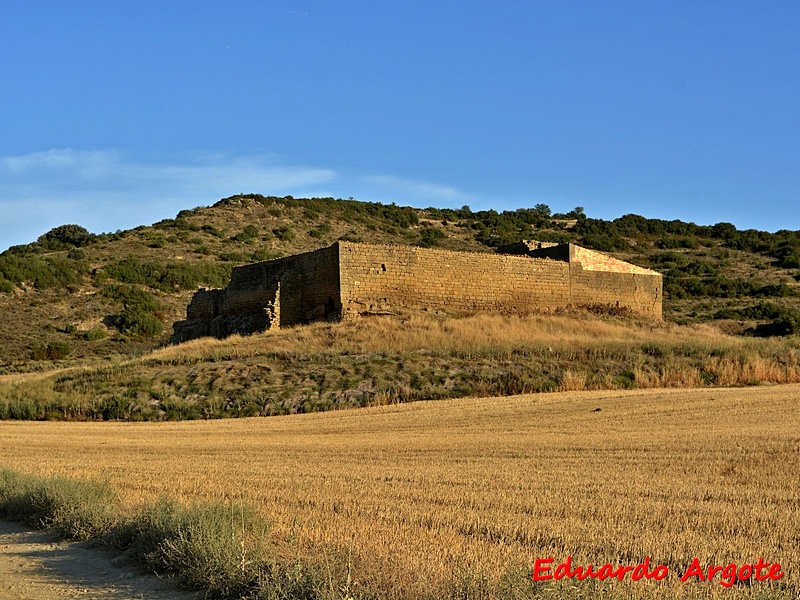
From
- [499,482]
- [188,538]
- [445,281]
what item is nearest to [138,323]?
[445,281]

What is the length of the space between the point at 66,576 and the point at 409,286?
79.7 ft

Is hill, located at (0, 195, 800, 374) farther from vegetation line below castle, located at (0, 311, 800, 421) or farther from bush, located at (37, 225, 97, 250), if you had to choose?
vegetation line below castle, located at (0, 311, 800, 421)

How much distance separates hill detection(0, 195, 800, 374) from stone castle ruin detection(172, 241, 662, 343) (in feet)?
26.1

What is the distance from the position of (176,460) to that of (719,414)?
10378mm

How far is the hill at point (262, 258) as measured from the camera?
158 feet

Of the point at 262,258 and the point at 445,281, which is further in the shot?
the point at 262,258

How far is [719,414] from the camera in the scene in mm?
16766

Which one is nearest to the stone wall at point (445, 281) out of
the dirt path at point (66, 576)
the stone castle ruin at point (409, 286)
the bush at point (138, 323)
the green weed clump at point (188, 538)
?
the stone castle ruin at point (409, 286)

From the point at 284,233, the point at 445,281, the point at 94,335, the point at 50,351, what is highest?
the point at 284,233

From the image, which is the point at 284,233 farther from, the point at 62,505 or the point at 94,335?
the point at 62,505

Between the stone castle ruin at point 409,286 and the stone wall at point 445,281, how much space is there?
4 centimetres

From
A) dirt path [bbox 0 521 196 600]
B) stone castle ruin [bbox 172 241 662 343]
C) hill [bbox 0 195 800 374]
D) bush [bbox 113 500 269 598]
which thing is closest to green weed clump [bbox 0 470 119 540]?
dirt path [bbox 0 521 196 600]

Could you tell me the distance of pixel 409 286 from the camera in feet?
99.6

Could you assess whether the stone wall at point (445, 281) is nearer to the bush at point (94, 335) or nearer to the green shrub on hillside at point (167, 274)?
the bush at point (94, 335)
